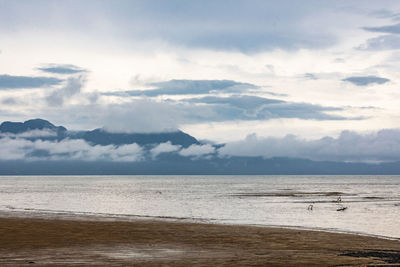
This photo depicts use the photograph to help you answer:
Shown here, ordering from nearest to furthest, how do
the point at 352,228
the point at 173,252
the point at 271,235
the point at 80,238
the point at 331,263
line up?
the point at 331,263 → the point at 173,252 → the point at 80,238 → the point at 271,235 → the point at 352,228

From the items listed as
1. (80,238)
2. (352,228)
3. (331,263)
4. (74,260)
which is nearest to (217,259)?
(331,263)

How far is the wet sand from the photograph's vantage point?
82.7ft

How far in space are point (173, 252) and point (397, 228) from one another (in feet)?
109

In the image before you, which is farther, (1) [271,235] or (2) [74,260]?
(1) [271,235]

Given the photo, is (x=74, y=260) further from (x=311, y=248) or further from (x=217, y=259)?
(x=311, y=248)

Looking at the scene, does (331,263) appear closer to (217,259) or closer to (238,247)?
(217,259)

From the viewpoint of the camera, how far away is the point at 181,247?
31.8 meters

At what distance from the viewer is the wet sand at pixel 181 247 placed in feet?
82.7

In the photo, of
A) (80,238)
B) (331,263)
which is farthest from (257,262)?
(80,238)

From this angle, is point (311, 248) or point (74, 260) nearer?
point (74, 260)

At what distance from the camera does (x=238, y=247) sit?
32188mm

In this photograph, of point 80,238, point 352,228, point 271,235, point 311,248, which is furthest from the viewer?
point 352,228

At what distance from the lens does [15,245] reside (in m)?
30.6

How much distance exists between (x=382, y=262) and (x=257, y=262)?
6.89 meters
